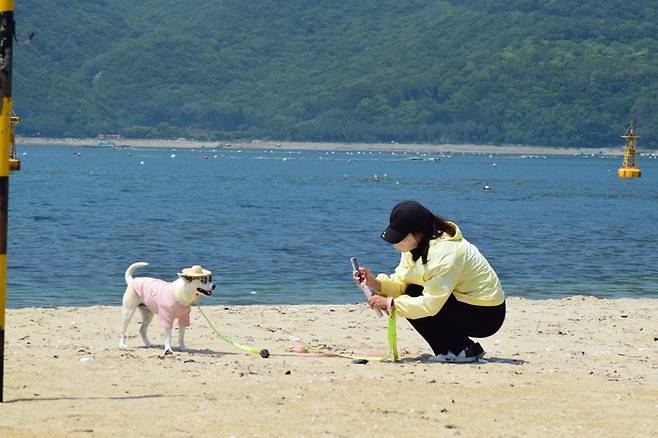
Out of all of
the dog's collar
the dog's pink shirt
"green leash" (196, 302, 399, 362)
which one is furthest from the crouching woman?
the dog's pink shirt

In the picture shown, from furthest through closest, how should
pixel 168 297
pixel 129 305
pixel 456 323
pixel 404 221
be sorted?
1. pixel 129 305
2. pixel 168 297
3. pixel 456 323
4. pixel 404 221

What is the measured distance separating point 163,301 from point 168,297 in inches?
3.7

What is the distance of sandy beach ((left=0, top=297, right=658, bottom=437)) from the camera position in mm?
8414

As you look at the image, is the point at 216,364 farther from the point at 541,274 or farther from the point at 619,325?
the point at 541,274

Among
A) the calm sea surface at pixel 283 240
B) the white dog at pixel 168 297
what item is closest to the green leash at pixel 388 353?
the white dog at pixel 168 297

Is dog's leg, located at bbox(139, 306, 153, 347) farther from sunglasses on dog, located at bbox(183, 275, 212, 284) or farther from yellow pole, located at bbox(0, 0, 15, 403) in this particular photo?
yellow pole, located at bbox(0, 0, 15, 403)

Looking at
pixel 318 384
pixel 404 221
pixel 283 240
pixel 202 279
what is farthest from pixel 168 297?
pixel 283 240

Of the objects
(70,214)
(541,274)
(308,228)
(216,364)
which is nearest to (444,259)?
(216,364)

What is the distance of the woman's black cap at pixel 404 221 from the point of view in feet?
34.9

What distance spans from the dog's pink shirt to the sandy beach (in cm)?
38

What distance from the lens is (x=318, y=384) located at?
989 centimetres

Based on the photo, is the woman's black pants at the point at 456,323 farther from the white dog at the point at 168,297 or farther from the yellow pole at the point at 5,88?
the yellow pole at the point at 5,88

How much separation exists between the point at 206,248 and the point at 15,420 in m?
23.7

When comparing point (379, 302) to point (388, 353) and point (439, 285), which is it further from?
point (388, 353)
